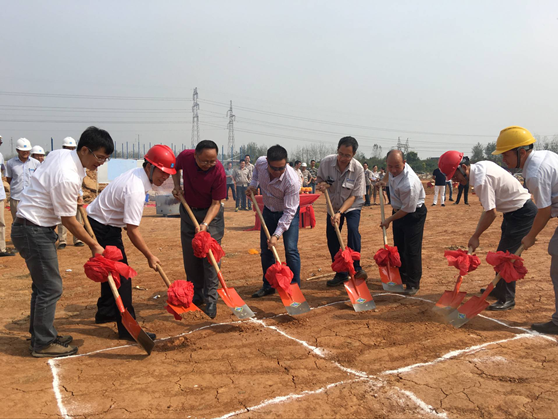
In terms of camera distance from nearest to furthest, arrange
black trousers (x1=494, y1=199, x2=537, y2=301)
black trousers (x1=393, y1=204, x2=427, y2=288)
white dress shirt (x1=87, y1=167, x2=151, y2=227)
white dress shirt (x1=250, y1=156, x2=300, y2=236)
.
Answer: white dress shirt (x1=87, y1=167, x2=151, y2=227)
black trousers (x1=494, y1=199, x2=537, y2=301)
white dress shirt (x1=250, y1=156, x2=300, y2=236)
black trousers (x1=393, y1=204, x2=427, y2=288)

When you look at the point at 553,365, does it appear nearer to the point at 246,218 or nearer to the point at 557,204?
the point at 557,204

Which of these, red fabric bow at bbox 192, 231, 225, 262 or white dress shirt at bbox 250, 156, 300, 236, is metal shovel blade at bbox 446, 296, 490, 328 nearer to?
white dress shirt at bbox 250, 156, 300, 236

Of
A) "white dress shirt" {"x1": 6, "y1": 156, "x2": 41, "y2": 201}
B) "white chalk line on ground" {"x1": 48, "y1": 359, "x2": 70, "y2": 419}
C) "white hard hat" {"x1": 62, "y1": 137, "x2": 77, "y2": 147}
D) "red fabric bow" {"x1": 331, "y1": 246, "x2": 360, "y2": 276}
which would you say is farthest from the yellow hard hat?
"white dress shirt" {"x1": 6, "y1": 156, "x2": 41, "y2": 201}

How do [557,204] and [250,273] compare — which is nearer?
[557,204]

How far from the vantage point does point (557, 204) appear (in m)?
4.46

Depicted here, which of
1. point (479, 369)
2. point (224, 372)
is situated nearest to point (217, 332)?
point (224, 372)

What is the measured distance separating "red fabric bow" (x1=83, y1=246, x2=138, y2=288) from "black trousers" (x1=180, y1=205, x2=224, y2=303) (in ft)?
3.97

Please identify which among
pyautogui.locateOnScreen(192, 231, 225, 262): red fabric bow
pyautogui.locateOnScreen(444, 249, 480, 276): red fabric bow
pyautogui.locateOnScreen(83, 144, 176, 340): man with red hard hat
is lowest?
pyautogui.locateOnScreen(444, 249, 480, 276): red fabric bow

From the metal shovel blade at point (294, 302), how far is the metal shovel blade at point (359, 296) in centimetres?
62

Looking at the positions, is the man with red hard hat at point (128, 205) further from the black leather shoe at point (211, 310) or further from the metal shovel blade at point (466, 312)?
the metal shovel blade at point (466, 312)

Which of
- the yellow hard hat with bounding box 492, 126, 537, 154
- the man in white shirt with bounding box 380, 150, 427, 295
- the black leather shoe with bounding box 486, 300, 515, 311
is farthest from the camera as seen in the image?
the man in white shirt with bounding box 380, 150, 427, 295

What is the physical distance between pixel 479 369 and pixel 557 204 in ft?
6.69

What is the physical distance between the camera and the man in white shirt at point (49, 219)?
3787 millimetres

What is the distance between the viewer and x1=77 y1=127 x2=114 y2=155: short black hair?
3936mm
